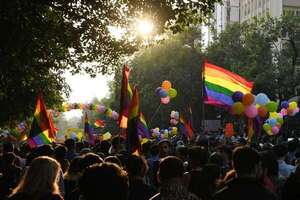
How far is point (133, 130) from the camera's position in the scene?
8875 millimetres

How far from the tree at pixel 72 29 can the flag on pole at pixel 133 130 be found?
212cm

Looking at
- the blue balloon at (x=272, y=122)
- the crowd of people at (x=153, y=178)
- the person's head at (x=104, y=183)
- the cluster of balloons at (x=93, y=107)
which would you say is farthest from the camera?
the cluster of balloons at (x=93, y=107)

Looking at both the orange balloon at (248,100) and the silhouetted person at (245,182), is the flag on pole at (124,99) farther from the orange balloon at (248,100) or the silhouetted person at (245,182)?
the silhouetted person at (245,182)

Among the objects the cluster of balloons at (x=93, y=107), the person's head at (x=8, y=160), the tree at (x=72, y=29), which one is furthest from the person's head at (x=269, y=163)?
the cluster of balloons at (x=93, y=107)

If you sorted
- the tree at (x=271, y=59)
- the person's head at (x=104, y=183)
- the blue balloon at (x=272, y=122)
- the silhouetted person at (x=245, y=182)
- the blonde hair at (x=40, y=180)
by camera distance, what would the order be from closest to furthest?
the person's head at (x=104, y=183)
the blonde hair at (x=40, y=180)
the silhouetted person at (x=245, y=182)
the blue balloon at (x=272, y=122)
the tree at (x=271, y=59)

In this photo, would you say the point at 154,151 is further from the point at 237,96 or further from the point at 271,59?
the point at 271,59

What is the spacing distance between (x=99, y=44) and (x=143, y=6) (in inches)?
139

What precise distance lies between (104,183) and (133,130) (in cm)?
→ 548

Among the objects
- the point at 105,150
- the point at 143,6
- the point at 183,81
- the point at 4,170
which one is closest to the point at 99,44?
the point at 143,6

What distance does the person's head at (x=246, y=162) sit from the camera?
16.0 ft

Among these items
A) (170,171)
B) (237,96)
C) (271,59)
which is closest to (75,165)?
(170,171)

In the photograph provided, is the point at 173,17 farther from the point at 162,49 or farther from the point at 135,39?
the point at 162,49

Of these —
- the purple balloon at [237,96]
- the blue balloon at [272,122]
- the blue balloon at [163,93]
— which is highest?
the blue balloon at [163,93]

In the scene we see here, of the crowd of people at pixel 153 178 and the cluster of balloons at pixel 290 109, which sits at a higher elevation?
the cluster of balloons at pixel 290 109
